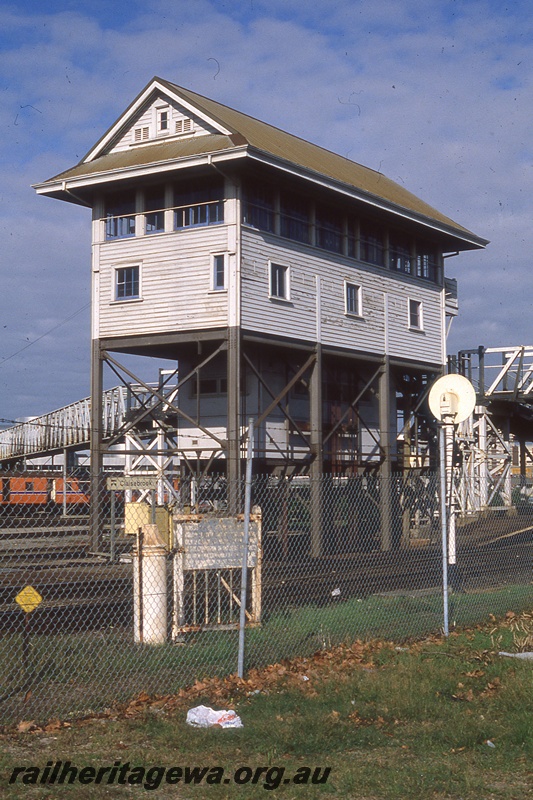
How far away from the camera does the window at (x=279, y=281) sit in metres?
26.7

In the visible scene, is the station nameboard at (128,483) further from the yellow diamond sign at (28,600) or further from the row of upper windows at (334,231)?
the yellow diamond sign at (28,600)

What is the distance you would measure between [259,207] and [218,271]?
7.53 ft

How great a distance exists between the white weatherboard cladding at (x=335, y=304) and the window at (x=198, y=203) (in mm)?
1077

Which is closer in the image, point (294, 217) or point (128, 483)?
point (128, 483)

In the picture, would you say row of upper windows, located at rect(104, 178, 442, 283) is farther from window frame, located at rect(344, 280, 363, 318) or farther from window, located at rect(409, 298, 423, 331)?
window, located at rect(409, 298, 423, 331)

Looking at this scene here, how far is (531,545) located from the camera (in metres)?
23.9

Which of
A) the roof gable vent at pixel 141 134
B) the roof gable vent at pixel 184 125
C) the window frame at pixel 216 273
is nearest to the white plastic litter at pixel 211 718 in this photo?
the window frame at pixel 216 273

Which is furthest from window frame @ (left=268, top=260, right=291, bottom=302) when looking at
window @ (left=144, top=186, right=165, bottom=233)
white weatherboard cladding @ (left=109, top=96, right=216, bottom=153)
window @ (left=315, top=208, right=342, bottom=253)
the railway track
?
the railway track

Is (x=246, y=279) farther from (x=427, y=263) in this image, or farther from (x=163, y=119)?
(x=427, y=263)

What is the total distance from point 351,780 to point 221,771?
3.03ft

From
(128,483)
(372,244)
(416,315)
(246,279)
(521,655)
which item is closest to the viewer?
(521,655)

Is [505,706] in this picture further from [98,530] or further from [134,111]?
[134,111]

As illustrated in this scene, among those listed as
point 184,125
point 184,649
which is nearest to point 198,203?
point 184,125

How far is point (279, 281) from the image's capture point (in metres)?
27.1
